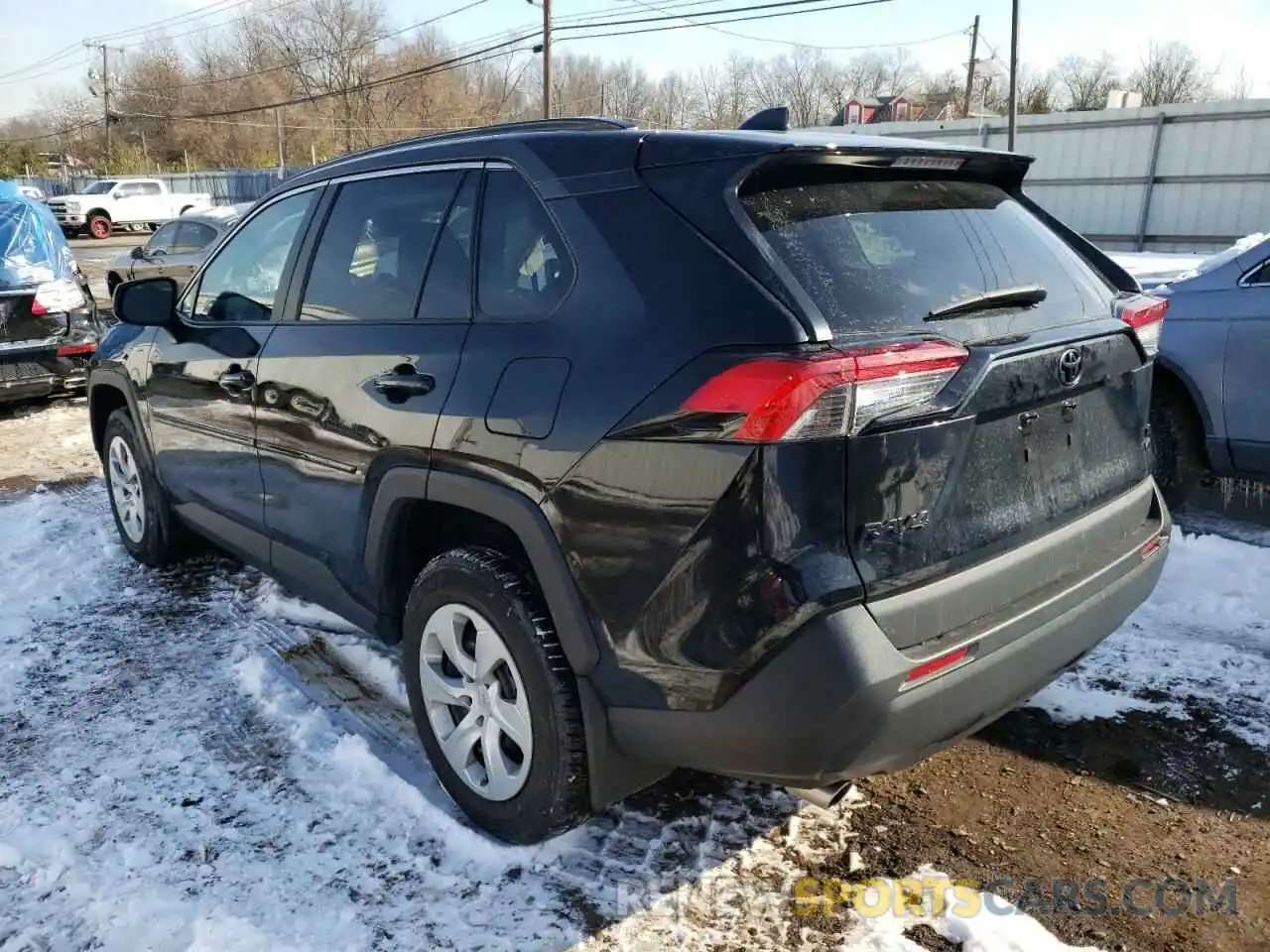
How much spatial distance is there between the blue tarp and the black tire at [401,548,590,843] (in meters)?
7.37

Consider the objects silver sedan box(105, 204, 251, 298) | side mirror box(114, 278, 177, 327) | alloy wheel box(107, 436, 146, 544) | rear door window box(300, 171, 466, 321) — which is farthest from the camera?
silver sedan box(105, 204, 251, 298)

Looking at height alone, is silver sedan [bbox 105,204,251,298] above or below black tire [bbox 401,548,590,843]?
above

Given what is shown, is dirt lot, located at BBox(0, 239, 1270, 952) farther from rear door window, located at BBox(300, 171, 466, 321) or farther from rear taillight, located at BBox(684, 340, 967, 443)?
rear door window, located at BBox(300, 171, 466, 321)

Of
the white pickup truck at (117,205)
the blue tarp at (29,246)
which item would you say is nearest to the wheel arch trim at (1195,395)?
the blue tarp at (29,246)

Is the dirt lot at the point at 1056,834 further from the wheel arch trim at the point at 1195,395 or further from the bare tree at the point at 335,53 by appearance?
the bare tree at the point at 335,53

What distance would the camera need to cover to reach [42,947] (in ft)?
7.71

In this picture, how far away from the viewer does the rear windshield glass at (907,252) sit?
213cm

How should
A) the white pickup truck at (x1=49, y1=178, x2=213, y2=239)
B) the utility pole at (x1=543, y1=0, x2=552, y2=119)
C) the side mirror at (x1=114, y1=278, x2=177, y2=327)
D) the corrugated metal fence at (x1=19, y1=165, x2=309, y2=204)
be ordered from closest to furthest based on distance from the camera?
1. the side mirror at (x1=114, y1=278, x2=177, y2=327)
2. the utility pole at (x1=543, y1=0, x2=552, y2=119)
3. the white pickup truck at (x1=49, y1=178, x2=213, y2=239)
4. the corrugated metal fence at (x1=19, y1=165, x2=309, y2=204)

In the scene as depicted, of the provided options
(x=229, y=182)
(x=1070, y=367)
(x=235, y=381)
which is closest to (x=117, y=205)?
(x=229, y=182)

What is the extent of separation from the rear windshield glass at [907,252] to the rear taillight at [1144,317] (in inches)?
2.5

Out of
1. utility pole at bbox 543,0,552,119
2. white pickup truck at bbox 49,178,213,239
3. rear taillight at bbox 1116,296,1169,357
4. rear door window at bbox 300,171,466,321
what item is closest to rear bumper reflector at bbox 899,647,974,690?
rear taillight at bbox 1116,296,1169,357

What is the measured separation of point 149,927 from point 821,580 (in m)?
Answer: 1.88

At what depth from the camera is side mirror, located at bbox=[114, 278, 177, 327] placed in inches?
160

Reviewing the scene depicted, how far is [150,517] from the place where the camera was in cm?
470
